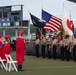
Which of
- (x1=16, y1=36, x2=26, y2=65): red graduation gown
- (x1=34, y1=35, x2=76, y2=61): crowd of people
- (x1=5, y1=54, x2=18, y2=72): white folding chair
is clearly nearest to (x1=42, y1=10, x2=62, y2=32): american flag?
(x1=34, y1=35, x2=76, y2=61): crowd of people

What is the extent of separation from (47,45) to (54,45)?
87 centimetres

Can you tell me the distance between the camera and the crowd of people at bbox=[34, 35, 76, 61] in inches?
679

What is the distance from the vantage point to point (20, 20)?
3819cm

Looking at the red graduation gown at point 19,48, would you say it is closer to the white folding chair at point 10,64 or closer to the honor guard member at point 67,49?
the white folding chair at point 10,64

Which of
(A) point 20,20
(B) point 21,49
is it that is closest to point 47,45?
(B) point 21,49

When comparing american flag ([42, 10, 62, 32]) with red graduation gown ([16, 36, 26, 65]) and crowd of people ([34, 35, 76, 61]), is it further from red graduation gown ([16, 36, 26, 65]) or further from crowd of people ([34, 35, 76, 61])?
red graduation gown ([16, 36, 26, 65])

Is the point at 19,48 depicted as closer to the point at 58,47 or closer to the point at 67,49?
the point at 67,49

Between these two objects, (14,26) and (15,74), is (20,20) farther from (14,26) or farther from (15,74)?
(15,74)

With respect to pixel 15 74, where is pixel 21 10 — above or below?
above

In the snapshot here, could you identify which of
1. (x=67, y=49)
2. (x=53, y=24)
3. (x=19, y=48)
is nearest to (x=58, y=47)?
(x=67, y=49)

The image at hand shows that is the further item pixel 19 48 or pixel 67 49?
pixel 67 49

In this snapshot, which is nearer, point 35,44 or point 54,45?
point 54,45

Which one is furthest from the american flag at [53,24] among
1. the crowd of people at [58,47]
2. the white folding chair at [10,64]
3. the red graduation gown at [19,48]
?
the red graduation gown at [19,48]

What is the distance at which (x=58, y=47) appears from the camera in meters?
18.6
